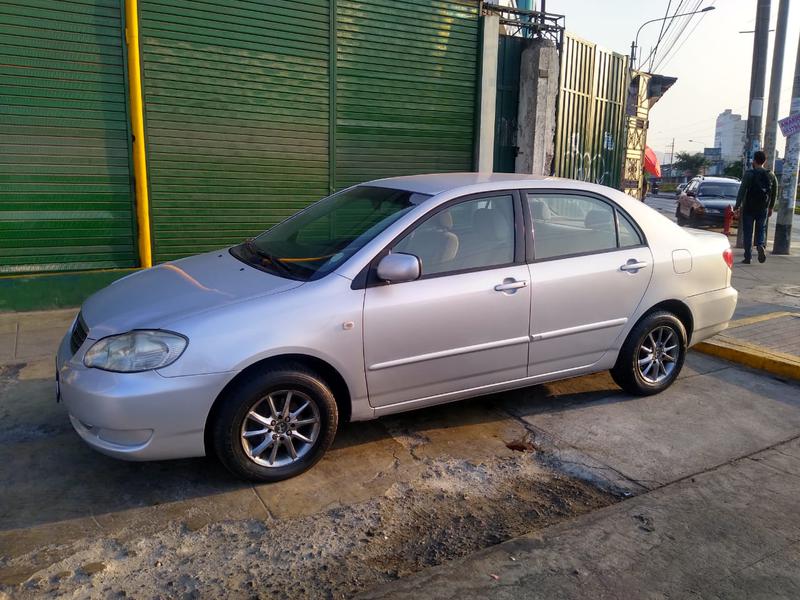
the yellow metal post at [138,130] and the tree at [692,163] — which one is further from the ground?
the tree at [692,163]

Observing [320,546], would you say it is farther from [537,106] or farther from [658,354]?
[537,106]

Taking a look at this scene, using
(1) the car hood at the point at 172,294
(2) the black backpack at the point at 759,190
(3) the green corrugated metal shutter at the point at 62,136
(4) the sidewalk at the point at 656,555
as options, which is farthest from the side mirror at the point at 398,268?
(2) the black backpack at the point at 759,190

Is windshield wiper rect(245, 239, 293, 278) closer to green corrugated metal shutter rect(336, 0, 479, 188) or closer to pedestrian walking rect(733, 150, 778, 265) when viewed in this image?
green corrugated metal shutter rect(336, 0, 479, 188)

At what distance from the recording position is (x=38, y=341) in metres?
6.19

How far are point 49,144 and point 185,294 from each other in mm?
4352

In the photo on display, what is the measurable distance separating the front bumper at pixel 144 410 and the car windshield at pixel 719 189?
1959 centimetres

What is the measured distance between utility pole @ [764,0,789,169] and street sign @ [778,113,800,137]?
77 cm

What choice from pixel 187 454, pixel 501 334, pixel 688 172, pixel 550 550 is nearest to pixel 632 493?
pixel 550 550

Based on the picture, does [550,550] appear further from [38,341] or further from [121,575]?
[38,341]

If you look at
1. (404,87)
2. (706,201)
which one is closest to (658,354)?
(404,87)

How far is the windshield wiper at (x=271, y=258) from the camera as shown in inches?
159

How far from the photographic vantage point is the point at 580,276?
4516 mm

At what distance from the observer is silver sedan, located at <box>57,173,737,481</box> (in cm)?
344

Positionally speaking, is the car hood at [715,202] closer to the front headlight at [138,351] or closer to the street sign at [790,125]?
the street sign at [790,125]
